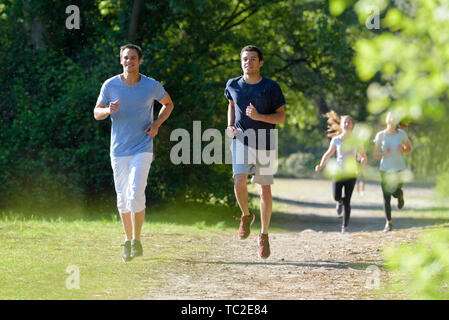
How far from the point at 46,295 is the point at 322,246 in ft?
16.5

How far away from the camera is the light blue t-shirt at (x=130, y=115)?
776 cm

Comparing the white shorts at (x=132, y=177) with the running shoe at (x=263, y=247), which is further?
the running shoe at (x=263, y=247)

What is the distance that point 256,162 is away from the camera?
27.3 ft

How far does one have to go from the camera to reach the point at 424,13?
2.83m

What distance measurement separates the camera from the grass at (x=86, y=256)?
646 centimetres

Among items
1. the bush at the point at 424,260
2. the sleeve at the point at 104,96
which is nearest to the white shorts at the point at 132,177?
the sleeve at the point at 104,96

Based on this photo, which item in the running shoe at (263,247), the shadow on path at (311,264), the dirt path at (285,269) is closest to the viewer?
the dirt path at (285,269)

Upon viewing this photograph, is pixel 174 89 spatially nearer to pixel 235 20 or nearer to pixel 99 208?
pixel 99 208

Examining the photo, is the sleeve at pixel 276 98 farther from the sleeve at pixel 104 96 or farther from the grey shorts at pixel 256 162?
the sleeve at pixel 104 96

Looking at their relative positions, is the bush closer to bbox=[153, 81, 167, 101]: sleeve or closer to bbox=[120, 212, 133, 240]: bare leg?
bbox=[153, 81, 167, 101]: sleeve

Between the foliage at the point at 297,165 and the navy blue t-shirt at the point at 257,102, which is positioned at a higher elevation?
the navy blue t-shirt at the point at 257,102

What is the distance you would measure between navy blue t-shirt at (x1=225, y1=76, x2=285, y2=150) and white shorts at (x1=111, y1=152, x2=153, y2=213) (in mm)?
1143

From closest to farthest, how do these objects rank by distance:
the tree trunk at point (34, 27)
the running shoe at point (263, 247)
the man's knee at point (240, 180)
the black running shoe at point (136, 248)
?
the black running shoe at point (136, 248)
the running shoe at point (263, 247)
the man's knee at point (240, 180)
the tree trunk at point (34, 27)

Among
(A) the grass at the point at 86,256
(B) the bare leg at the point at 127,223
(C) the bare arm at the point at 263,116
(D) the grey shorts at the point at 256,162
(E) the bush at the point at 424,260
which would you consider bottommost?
(A) the grass at the point at 86,256
